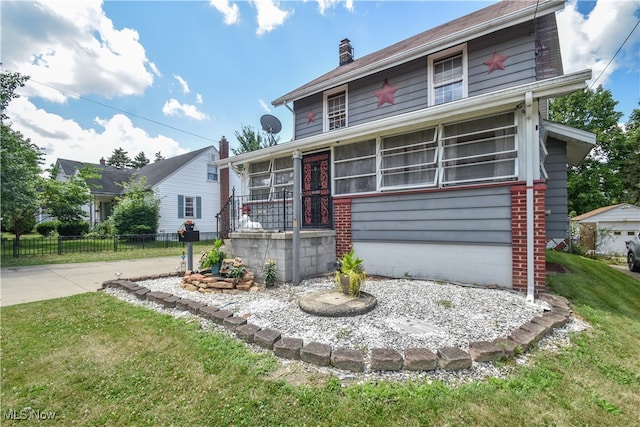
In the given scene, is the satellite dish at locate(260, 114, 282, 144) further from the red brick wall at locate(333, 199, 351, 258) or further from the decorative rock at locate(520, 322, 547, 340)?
the decorative rock at locate(520, 322, 547, 340)

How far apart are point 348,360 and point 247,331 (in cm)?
→ 132

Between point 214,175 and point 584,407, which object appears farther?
point 214,175

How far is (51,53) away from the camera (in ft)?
28.7

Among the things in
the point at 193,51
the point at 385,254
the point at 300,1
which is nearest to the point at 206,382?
the point at 385,254

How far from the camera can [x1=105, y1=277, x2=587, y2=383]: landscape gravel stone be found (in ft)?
8.86

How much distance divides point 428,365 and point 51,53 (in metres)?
13.3

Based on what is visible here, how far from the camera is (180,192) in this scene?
18.8 metres

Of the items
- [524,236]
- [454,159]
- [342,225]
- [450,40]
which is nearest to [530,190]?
[524,236]

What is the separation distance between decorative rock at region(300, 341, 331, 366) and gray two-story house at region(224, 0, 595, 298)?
147 inches

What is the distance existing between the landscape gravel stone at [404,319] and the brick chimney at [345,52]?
10251 millimetres

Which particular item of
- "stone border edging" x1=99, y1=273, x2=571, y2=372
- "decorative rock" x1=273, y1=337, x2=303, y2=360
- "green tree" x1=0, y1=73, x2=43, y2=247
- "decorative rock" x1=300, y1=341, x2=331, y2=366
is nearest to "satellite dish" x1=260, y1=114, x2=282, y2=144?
"stone border edging" x1=99, y1=273, x2=571, y2=372

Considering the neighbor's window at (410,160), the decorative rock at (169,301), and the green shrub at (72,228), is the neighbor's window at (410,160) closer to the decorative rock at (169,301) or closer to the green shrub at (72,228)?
the decorative rock at (169,301)

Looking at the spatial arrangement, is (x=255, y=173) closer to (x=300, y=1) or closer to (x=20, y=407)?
(x=300, y=1)

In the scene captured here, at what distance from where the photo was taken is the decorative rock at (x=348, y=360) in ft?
8.05
